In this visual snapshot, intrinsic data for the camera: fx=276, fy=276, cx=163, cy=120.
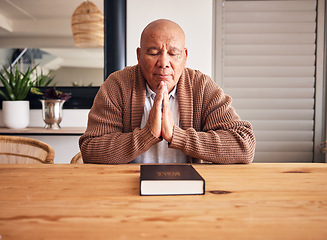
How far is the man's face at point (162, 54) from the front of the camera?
50.4 inches

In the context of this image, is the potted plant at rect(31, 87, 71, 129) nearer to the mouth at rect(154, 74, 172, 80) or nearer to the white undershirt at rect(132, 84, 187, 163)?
the white undershirt at rect(132, 84, 187, 163)

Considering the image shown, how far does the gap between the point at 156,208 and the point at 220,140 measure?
62 cm

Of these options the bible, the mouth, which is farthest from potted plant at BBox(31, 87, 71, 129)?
the bible

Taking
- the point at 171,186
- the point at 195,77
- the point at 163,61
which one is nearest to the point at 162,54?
the point at 163,61

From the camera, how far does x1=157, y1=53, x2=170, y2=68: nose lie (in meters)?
1.28

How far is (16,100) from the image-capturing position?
2344mm

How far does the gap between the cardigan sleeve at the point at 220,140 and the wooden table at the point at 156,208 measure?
7.8 inches

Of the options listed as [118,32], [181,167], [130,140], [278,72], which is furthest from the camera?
[278,72]

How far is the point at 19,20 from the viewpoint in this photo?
2506 millimetres

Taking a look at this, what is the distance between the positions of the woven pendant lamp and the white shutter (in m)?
1.26

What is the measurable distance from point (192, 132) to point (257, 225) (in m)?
0.65

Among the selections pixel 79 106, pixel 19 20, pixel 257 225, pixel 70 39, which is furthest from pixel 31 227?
pixel 19 20

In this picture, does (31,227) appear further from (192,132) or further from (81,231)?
(192,132)

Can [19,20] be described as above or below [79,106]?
above
